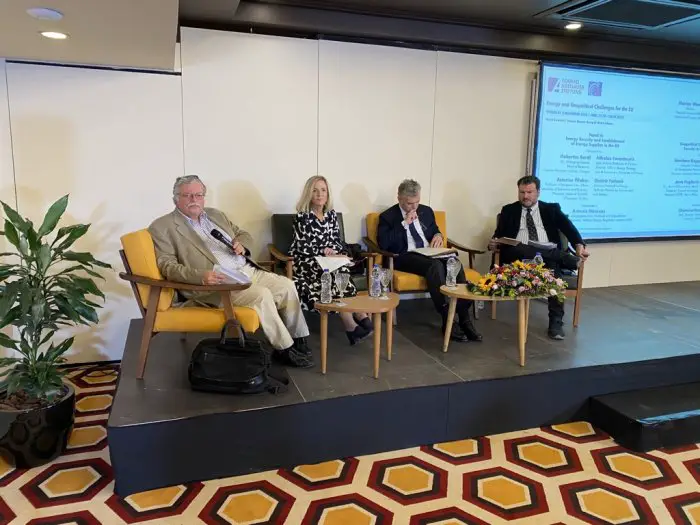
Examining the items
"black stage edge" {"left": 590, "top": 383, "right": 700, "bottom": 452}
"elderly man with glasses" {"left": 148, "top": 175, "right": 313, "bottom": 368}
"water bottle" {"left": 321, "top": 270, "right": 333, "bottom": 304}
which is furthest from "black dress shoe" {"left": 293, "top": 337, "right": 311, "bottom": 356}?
"black stage edge" {"left": 590, "top": 383, "right": 700, "bottom": 452}

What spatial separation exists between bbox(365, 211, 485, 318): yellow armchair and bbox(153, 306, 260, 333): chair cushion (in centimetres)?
126

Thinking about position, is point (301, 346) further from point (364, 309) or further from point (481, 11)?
point (481, 11)

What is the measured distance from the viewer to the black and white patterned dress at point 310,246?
3.58 meters

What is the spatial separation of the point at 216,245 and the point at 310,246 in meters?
0.69

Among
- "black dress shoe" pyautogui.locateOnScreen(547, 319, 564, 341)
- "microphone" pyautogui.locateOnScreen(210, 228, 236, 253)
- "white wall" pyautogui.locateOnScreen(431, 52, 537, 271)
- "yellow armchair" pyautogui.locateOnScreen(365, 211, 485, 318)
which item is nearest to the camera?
"microphone" pyautogui.locateOnScreen(210, 228, 236, 253)

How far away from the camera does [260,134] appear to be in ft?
13.4

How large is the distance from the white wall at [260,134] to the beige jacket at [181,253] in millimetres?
838

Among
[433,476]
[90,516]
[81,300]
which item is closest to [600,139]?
[433,476]

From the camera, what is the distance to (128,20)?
2.47 meters

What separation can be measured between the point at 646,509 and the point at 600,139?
141 inches

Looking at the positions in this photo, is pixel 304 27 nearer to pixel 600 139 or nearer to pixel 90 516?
pixel 600 139

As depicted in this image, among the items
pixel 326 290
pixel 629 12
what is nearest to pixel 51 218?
pixel 326 290

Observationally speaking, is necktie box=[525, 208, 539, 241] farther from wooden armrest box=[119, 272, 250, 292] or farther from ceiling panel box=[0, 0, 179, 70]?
ceiling panel box=[0, 0, 179, 70]

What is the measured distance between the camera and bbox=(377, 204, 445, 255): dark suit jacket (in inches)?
159
